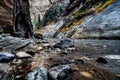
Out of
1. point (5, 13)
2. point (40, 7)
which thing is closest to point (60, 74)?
point (5, 13)

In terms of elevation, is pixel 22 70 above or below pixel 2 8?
below

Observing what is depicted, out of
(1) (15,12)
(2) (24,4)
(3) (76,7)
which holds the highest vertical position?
(3) (76,7)

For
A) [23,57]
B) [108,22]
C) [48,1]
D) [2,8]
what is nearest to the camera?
[23,57]

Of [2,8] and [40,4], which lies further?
[40,4]

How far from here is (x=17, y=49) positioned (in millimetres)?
5320

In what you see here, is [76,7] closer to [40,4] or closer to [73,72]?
[73,72]

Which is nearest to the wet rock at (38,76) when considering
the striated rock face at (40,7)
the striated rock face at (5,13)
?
the striated rock face at (5,13)

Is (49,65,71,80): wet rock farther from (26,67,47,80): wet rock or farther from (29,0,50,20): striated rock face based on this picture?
(29,0,50,20): striated rock face

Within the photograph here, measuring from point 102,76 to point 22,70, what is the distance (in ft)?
4.80

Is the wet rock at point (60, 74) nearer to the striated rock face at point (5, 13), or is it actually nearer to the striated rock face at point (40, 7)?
the striated rock face at point (5, 13)

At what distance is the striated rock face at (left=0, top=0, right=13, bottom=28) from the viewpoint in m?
11.8

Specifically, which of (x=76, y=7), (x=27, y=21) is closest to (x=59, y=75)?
(x=27, y=21)

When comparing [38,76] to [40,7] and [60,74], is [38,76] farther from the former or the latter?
[40,7]

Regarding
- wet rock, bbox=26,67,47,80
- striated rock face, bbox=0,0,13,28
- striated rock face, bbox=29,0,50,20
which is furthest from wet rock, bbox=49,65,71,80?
striated rock face, bbox=29,0,50,20
